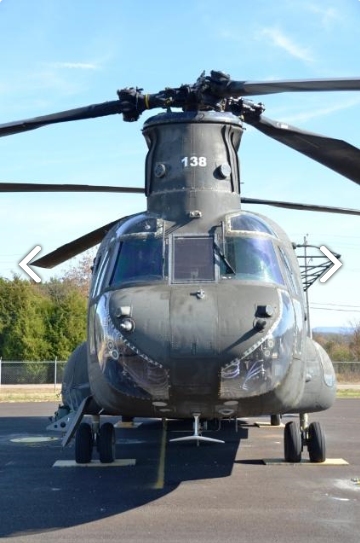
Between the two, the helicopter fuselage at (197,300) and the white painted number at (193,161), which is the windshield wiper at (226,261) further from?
the white painted number at (193,161)

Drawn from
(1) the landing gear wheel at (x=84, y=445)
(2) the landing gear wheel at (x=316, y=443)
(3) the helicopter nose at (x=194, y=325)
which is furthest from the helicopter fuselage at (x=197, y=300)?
(1) the landing gear wheel at (x=84, y=445)

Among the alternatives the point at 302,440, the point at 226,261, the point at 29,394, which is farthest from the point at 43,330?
the point at 226,261

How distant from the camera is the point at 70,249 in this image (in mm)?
11906

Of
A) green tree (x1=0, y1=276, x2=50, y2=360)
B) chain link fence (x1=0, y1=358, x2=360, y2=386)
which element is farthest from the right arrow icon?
green tree (x1=0, y1=276, x2=50, y2=360)

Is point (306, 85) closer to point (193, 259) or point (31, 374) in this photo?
point (193, 259)

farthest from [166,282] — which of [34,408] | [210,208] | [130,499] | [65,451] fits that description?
[34,408]

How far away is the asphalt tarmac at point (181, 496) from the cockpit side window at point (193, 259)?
2369 millimetres

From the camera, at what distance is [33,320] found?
41.1 m

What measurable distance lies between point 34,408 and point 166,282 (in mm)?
16056

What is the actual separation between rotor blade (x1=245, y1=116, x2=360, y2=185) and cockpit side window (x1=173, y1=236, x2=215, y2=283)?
177cm

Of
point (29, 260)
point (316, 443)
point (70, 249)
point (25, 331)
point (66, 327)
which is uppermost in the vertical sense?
point (66, 327)

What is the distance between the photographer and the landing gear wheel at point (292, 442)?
9.85m

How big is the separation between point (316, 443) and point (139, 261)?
3.95 m

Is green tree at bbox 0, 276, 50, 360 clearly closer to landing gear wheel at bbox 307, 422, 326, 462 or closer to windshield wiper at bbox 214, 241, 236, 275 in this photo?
landing gear wheel at bbox 307, 422, 326, 462
